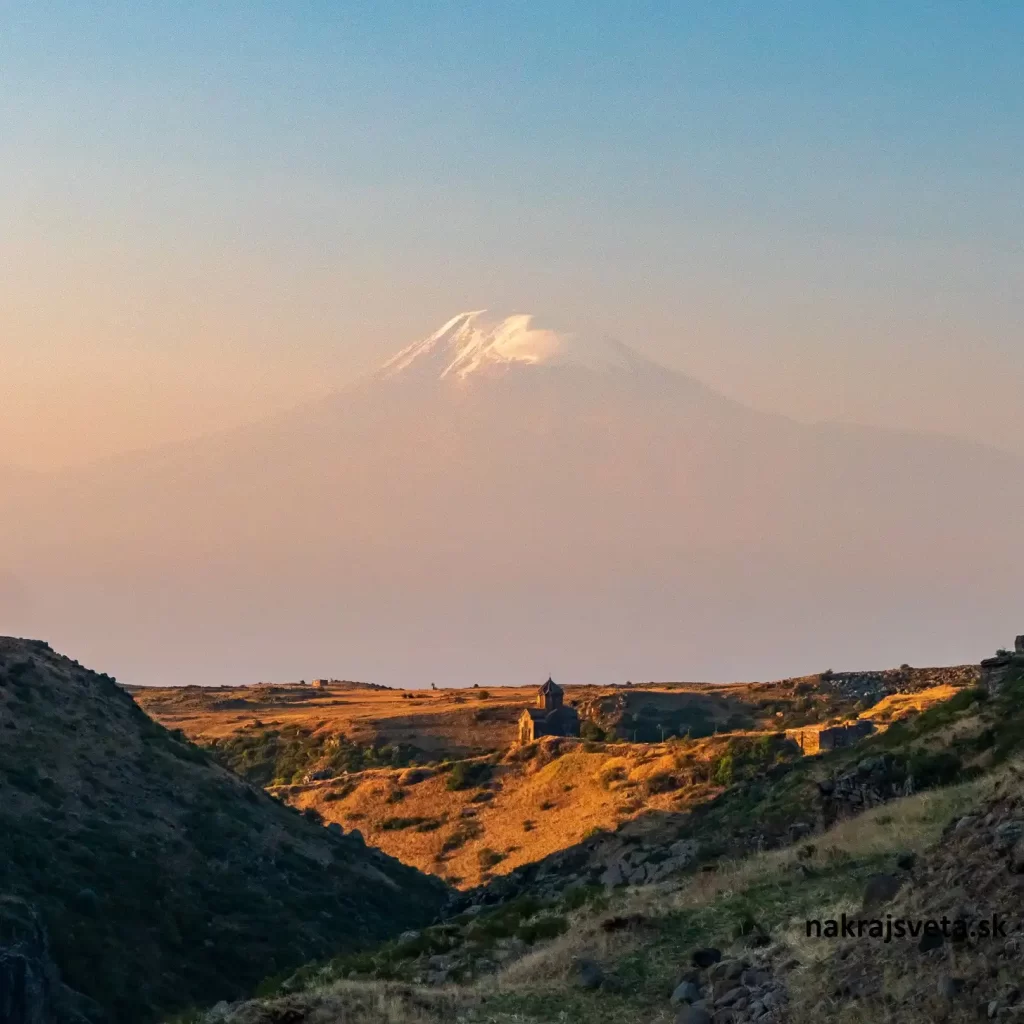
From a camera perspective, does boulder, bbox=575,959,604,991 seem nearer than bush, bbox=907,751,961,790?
Yes

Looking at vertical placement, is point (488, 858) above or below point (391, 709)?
below

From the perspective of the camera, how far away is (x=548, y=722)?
316ft

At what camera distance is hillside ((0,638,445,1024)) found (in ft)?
126

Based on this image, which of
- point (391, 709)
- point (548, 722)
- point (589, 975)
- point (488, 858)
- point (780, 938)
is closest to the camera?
point (780, 938)

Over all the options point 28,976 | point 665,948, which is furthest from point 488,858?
point 665,948

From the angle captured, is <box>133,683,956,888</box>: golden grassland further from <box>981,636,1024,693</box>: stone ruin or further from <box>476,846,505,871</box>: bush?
<box>981,636,1024,693</box>: stone ruin

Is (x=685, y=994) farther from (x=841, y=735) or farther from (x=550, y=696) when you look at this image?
(x=550, y=696)

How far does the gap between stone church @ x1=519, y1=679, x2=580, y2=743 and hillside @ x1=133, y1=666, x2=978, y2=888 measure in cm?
277

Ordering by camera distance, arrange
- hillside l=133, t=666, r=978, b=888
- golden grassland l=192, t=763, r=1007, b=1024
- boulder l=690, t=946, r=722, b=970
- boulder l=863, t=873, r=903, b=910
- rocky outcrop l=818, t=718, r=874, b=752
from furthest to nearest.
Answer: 1. rocky outcrop l=818, t=718, r=874, b=752
2. hillside l=133, t=666, r=978, b=888
3. boulder l=690, t=946, r=722, b=970
4. golden grassland l=192, t=763, r=1007, b=1024
5. boulder l=863, t=873, r=903, b=910

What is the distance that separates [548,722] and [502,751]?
10.3 meters

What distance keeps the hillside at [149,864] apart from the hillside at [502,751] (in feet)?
33.5

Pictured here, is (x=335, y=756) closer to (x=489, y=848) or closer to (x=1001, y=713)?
(x=489, y=848)

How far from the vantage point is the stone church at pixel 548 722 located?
9544cm

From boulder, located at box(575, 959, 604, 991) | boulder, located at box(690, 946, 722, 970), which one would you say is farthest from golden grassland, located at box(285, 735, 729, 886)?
boulder, located at box(690, 946, 722, 970)
